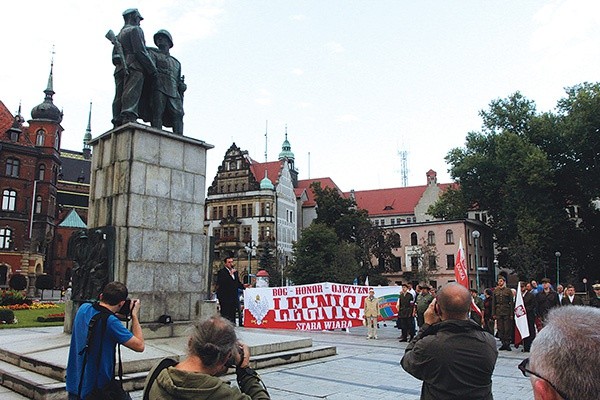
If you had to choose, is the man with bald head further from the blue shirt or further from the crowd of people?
the blue shirt

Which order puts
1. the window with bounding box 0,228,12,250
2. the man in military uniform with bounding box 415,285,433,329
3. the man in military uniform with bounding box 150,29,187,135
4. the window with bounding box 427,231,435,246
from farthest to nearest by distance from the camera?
the window with bounding box 427,231,435,246
the window with bounding box 0,228,12,250
the man in military uniform with bounding box 415,285,433,329
the man in military uniform with bounding box 150,29,187,135

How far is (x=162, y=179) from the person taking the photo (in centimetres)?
1007

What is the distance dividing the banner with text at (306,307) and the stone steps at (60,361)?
944cm

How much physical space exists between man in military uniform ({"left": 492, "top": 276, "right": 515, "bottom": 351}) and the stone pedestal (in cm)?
868

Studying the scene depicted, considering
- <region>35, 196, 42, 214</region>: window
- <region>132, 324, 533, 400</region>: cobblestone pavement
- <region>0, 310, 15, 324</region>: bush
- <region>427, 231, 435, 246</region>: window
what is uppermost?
<region>35, 196, 42, 214</region>: window

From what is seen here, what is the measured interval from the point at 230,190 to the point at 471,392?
2824 inches

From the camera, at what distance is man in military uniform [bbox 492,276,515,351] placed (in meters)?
14.0

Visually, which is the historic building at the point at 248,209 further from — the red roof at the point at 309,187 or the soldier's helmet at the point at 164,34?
the soldier's helmet at the point at 164,34

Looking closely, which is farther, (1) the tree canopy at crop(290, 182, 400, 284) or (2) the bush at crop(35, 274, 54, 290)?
(1) the tree canopy at crop(290, 182, 400, 284)

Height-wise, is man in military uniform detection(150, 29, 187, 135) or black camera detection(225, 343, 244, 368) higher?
man in military uniform detection(150, 29, 187, 135)

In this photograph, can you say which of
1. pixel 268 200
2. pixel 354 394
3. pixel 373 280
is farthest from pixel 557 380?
pixel 268 200

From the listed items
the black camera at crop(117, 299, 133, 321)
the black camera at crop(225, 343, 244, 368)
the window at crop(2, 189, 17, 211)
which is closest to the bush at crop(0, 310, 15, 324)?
the black camera at crop(117, 299, 133, 321)

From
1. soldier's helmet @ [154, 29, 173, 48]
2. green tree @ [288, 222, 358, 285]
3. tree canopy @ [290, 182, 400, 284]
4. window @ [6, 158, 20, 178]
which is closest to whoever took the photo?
soldier's helmet @ [154, 29, 173, 48]

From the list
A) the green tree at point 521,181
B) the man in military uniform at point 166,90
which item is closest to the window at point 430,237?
the green tree at point 521,181
